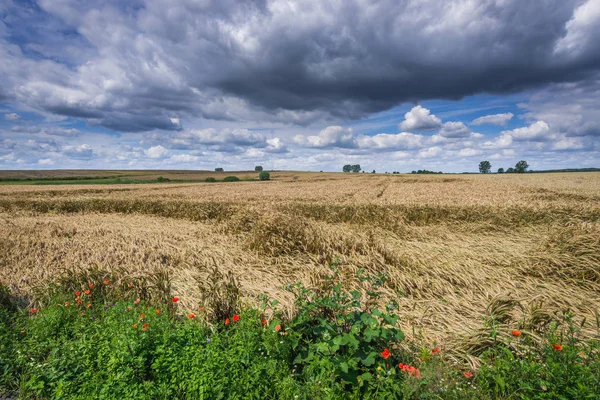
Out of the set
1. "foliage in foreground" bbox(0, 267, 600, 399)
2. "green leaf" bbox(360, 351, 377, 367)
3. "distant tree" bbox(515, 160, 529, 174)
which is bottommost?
"foliage in foreground" bbox(0, 267, 600, 399)

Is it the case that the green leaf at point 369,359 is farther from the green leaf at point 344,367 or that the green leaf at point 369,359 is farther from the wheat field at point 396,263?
the wheat field at point 396,263

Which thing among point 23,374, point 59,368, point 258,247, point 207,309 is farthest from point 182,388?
point 258,247

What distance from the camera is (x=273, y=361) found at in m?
3.03

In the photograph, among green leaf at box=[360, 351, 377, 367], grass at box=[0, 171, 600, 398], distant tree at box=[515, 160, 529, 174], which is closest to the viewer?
green leaf at box=[360, 351, 377, 367]

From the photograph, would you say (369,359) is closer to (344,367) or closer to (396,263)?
(344,367)

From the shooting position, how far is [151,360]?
10.9 ft

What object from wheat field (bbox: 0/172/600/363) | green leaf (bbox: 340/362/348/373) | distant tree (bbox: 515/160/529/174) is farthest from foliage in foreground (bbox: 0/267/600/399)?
distant tree (bbox: 515/160/529/174)

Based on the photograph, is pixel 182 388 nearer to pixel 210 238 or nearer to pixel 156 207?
pixel 210 238

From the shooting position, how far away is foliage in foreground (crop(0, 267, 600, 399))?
2.68 m

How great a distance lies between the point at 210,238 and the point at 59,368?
4828 mm

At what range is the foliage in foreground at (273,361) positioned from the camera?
105 inches

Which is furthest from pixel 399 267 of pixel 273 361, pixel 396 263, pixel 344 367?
pixel 273 361

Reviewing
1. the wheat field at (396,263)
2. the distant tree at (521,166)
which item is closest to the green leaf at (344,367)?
the wheat field at (396,263)

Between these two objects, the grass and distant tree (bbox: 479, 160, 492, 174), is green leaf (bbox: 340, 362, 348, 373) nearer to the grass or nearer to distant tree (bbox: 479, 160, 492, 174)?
the grass
